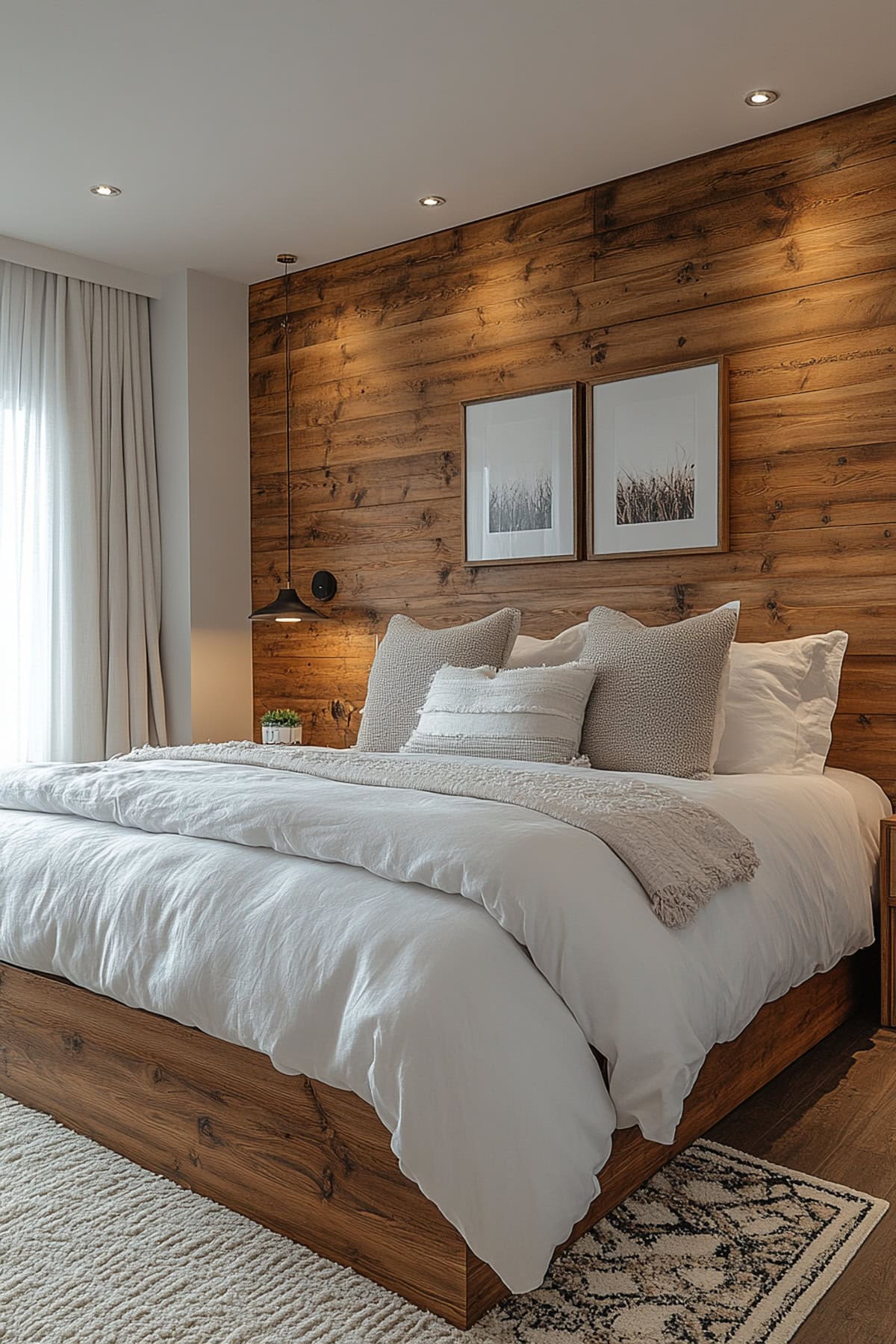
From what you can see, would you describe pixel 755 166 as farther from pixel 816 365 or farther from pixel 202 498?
pixel 202 498

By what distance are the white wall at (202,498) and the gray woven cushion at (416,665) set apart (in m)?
1.30

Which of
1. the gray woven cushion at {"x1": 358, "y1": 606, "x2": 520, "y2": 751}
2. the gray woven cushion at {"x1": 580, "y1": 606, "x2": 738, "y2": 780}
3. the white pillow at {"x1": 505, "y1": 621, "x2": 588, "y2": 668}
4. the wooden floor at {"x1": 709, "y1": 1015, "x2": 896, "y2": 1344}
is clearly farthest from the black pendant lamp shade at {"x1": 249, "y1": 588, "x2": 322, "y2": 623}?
the wooden floor at {"x1": 709, "y1": 1015, "x2": 896, "y2": 1344}

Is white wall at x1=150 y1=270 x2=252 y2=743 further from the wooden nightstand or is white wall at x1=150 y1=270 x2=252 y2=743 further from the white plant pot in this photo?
the wooden nightstand

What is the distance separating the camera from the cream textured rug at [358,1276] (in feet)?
5.42

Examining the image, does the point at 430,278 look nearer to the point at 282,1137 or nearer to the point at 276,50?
the point at 276,50

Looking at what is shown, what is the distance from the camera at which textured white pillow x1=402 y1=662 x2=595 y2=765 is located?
3.04m

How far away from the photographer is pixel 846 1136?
2301mm

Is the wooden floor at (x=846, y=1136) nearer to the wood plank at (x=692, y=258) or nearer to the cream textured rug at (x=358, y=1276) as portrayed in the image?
the cream textured rug at (x=358, y=1276)

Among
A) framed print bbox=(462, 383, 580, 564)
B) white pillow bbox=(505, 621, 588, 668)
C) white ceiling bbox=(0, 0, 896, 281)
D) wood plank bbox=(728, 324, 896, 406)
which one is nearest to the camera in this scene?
white ceiling bbox=(0, 0, 896, 281)

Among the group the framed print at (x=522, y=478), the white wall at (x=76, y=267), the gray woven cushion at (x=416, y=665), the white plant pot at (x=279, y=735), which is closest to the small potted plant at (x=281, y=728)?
the white plant pot at (x=279, y=735)

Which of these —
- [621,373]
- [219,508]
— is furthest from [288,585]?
[621,373]

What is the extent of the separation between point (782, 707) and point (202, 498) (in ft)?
8.97

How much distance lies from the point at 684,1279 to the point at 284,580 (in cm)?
356

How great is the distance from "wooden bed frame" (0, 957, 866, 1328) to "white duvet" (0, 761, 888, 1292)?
0.29 feet
